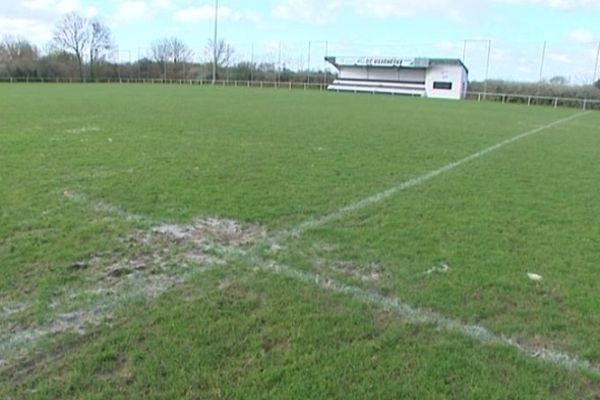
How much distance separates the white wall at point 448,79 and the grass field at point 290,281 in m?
47.9

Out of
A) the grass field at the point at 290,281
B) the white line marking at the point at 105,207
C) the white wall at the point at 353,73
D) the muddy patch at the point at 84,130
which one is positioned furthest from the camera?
the white wall at the point at 353,73

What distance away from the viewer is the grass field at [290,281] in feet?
9.35

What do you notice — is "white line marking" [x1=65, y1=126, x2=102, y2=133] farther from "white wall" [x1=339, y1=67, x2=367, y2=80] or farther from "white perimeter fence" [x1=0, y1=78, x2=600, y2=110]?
"white wall" [x1=339, y1=67, x2=367, y2=80]

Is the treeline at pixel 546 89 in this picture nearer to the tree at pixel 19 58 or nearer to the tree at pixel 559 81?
the tree at pixel 559 81

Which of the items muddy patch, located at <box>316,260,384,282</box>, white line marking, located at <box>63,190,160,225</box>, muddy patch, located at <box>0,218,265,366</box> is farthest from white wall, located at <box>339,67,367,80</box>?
muddy patch, located at <box>316,260,384,282</box>

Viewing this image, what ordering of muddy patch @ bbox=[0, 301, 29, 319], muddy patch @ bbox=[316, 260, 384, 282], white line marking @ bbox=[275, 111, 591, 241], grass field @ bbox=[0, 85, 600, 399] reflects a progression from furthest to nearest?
white line marking @ bbox=[275, 111, 591, 241] → muddy patch @ bbox=[316, 260, 384, 282] → muddy patch @ bbox=[0, 301, 29, 319] → grass field @ bbox=[0, 85, 600, 399]

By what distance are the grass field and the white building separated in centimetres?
4910

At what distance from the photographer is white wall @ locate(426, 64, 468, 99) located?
5444 centimetres

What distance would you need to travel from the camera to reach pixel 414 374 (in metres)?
2.88

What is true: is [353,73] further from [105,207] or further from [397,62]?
[105,207]

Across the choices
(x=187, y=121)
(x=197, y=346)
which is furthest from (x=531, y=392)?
(x=187, y=121)

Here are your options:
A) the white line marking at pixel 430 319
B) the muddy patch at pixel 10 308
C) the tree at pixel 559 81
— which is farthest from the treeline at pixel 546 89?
the muddy patch at pixel 10 308

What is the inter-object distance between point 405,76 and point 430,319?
2367 inches

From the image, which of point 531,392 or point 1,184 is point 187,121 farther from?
point 531,392
